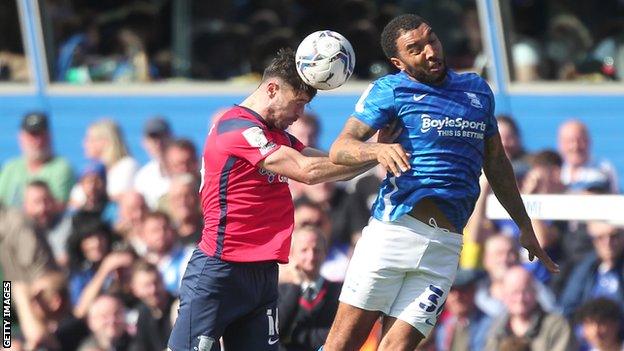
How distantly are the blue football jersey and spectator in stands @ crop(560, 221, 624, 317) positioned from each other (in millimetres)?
3485

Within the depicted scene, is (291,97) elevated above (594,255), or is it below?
above

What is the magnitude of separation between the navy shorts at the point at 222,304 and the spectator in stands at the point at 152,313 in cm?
310

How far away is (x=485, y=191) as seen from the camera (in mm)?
11031

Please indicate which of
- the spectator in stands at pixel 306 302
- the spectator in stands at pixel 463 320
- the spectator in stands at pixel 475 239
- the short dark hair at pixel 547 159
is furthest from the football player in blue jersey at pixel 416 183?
the short dark hair at pixel 547 159

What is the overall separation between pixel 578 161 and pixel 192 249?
3.12 m

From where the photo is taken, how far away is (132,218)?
1254cm

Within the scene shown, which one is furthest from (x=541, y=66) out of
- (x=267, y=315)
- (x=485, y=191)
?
(x=267, y=315)

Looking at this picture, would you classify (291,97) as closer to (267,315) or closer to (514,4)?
(267,315)

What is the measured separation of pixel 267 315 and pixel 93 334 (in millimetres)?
3793

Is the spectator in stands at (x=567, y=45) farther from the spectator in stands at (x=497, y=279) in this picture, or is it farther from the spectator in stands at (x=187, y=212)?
the spectator in stands at (x=187, y=212)

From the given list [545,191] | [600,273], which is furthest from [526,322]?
[545,191]

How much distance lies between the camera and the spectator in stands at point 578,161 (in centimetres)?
1159

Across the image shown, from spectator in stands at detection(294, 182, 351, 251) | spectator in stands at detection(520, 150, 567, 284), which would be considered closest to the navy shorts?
spectator in stands at detection(294, 182, 351, 251)

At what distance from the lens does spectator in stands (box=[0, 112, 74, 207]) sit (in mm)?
13594
